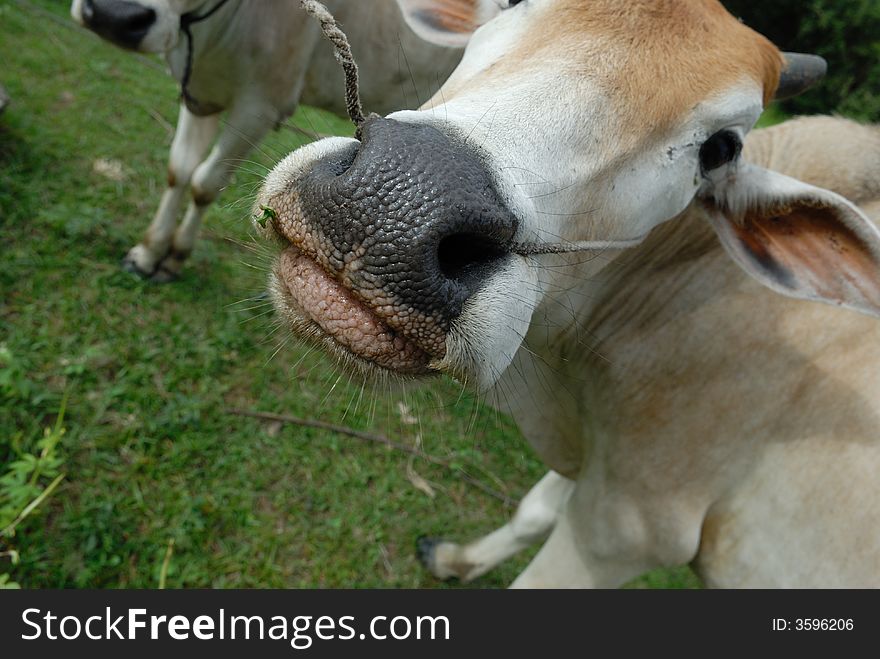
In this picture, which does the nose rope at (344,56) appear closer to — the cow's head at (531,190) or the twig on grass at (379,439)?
the cow's head at (531,190)

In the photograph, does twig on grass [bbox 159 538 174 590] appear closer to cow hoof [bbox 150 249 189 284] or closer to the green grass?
the green grass

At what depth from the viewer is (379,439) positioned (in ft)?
13.8

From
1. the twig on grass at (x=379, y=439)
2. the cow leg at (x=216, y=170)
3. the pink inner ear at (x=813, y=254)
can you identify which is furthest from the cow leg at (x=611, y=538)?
the cow leg at (x=216, y=170)

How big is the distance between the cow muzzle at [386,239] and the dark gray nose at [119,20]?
213 cm

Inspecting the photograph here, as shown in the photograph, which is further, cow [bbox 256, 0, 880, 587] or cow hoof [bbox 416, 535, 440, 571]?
cow hoof [bbox 416, 535, 440, 571]

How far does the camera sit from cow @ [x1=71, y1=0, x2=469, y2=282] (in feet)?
10.1

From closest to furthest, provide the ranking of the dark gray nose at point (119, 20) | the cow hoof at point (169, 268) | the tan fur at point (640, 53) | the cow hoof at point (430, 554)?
the tan fur at point (640, 53) < the dark gray nose at point (119, 20) < the cow hoof at point (430, 554) < the cow hoof at point (169, 268)

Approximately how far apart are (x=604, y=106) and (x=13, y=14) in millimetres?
7274

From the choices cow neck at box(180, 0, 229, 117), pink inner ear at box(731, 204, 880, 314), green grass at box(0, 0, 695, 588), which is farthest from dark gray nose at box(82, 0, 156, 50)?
pink inner ear at box(731, 204, 880, 314)

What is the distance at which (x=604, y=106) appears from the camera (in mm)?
1716

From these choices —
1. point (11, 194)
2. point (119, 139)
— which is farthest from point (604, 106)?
point (119, 139)

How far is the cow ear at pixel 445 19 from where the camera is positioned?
8.23 feet

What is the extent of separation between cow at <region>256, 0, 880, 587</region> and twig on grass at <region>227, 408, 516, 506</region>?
151 centimetres

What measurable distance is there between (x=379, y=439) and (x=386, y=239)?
3.09m
